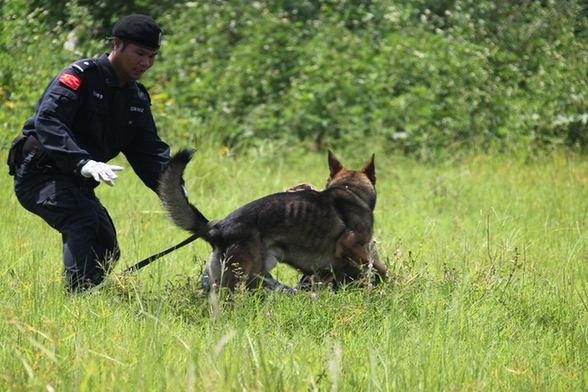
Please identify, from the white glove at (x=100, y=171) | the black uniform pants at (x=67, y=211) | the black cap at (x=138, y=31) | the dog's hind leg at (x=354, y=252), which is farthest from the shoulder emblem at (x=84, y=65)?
the dog's hind leg at (x=354, y=252)

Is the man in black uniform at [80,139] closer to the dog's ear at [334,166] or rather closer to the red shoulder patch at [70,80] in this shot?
the red shoulder patch at [70,80]

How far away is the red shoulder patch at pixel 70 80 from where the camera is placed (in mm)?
3484

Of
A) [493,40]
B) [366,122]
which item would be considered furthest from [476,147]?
[493,40]

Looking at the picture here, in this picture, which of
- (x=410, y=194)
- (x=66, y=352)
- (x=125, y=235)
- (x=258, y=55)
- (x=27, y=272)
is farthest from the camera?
(x=258, y=55)

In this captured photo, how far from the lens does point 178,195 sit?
3566 millimetres

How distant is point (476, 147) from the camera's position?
30.3ft

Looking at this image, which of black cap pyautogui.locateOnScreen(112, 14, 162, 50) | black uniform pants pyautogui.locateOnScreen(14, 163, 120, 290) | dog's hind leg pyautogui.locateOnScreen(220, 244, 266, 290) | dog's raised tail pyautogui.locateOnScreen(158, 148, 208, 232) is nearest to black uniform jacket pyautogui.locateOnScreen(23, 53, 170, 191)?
black uniform pants pyautogui.locateOnScreen(14, 163, 120, 290)

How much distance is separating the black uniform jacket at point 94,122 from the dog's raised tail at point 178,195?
0.44 metres

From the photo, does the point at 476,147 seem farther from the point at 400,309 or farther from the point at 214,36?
the point at 400,309

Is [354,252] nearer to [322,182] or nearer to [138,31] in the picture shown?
[138,31]

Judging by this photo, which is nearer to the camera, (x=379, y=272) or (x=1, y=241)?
(x=379, y=272)

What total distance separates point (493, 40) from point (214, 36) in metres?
5.18

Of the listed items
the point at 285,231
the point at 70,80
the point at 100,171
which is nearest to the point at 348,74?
the point at 285,231

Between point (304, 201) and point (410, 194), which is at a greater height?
point (304, 201)
